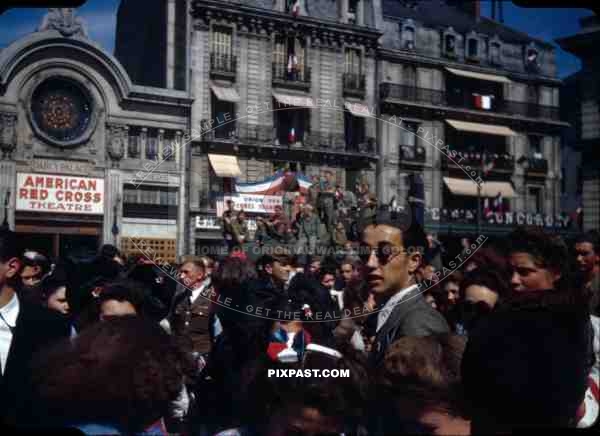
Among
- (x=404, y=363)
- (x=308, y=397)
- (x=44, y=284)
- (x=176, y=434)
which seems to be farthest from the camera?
(x=44, y=284)

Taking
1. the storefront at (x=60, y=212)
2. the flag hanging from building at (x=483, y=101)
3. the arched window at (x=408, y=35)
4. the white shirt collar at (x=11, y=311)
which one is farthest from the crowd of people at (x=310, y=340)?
the arched window at (x=408, y=35)

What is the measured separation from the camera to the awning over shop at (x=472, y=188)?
355cm

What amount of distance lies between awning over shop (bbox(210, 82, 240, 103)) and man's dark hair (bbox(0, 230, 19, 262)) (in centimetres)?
119

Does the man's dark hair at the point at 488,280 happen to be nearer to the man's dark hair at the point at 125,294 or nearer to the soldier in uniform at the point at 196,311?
the soldier in uniform at the point at 196,311

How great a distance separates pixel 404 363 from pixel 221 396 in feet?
3.65

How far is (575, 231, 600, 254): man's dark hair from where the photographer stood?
3584 millimetres

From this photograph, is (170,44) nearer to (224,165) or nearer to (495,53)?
(224,165)

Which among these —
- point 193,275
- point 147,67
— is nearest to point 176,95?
point 147,67

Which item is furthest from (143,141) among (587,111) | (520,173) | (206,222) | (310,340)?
(587,111)

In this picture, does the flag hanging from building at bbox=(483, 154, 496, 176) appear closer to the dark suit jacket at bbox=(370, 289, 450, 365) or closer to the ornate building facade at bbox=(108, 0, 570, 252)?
the ornate building facade at bbox=(108, 0, 570, 252)

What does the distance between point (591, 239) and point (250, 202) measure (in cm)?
184

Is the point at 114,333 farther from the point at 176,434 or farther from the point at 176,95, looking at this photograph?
the point at 176,95

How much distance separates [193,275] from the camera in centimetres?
331

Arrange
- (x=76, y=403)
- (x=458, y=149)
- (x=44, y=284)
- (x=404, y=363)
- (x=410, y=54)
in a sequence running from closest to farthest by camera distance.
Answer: (x=76, y=403)
(x=404, y=363)
(x=44, y=284)
(x=458, y=149)
(x=410, y=54)
